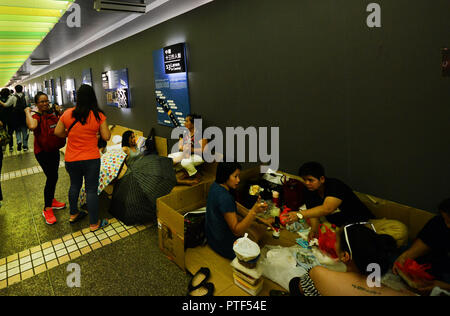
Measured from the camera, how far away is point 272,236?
8.57 feet

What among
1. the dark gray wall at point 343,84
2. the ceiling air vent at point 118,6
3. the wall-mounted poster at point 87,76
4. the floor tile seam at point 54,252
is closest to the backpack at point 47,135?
the floor tile seam at point 54,252

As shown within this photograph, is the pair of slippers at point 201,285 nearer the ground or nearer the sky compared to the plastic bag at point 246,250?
nearer the ground

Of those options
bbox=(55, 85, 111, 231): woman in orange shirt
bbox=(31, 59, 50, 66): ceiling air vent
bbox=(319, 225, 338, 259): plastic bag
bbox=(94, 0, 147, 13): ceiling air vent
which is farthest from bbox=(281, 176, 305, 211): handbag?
bbox=(31, 59, 50, 66): ceiling air vent

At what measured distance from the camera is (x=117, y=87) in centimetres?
647

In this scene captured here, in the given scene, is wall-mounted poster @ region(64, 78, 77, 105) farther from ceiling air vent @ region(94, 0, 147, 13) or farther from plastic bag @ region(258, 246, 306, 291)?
plastic bag @ region(258, 246, 306, 291)

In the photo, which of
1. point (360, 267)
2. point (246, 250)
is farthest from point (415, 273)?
point (246, 250)

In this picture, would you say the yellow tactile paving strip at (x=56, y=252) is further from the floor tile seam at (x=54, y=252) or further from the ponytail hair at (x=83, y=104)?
the ponytail hair at (x=83, y=104)

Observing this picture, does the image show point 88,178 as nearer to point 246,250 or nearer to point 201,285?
point 201,285

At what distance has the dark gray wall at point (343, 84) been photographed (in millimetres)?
1994

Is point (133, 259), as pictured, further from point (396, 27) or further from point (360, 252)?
point (396, 27)

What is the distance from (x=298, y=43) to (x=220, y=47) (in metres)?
1.27

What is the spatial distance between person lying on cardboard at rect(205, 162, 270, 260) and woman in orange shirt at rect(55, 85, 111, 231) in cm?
147

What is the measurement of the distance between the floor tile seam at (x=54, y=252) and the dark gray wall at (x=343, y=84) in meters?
2.08
